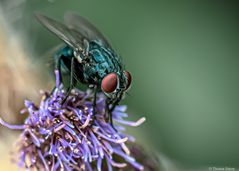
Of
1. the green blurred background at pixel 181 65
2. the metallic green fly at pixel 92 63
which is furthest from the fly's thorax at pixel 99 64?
the green blurred background at pixel 181 65

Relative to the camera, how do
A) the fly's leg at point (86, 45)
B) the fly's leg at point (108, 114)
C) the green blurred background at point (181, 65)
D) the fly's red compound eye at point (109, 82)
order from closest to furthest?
the fly's red compound eye at point (109, 82) → the fly's leg at point (86, 45) → the fly's leg at point (108, 114) → the green blurred background at point (181, 65)

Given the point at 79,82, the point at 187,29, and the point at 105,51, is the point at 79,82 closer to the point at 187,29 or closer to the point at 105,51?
the point at 105,51

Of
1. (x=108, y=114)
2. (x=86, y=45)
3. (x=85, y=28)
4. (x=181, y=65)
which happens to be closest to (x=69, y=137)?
(x=108, y=114)

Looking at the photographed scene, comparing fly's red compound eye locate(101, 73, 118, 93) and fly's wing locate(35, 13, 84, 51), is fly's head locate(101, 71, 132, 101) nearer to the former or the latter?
fly's red compound eye locate(101, 73, 118, 93)

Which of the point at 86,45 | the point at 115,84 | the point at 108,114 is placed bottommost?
the point at 108,114

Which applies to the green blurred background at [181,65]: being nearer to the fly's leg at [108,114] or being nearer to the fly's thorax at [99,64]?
the fly's leg at [108,114]

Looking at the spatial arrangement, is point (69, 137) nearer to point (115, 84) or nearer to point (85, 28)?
point (115, 84)

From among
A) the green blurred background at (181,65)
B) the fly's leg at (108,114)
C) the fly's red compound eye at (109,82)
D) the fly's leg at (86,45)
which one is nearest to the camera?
the fly's red compound eye at (109,82)
